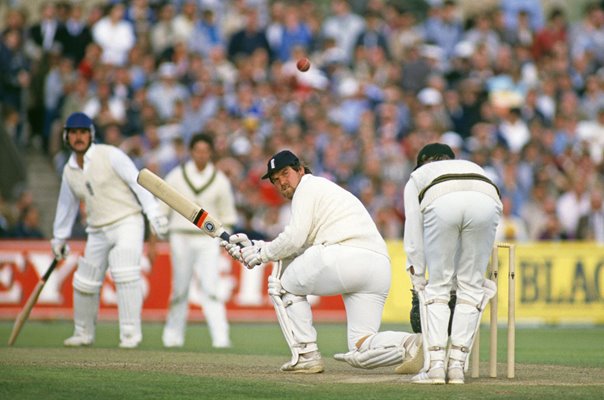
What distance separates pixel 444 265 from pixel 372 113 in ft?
48.1

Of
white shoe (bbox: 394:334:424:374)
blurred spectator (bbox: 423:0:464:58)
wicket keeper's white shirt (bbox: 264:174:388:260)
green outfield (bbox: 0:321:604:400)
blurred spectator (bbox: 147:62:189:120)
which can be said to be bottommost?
green outfield (bbox: 0:321:604:400)

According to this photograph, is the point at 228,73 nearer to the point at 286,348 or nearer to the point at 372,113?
the point at 372,113

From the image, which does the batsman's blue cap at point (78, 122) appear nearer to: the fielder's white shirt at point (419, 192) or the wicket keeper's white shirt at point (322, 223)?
the wicket keeper's white shirt at point (322, 223)

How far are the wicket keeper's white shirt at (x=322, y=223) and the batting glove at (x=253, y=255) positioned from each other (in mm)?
87

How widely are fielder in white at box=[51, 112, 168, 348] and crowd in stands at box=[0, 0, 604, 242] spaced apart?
6.36 metres

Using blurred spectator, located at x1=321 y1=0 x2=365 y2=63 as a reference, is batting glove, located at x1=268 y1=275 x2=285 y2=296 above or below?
below

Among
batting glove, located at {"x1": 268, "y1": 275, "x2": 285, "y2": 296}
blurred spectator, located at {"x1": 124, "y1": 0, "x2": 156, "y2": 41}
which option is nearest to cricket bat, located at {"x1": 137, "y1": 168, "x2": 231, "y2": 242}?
batting glove, located at {"x1": 268, "y1": 275, "x2": 285, "y2": 296}

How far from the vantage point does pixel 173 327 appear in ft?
52.4

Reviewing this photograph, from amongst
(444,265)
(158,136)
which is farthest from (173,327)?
(158,136)

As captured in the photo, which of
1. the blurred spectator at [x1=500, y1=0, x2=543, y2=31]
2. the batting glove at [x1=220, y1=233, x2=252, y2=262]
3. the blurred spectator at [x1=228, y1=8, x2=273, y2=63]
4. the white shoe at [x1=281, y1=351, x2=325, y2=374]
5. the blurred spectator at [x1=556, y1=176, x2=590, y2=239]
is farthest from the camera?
the blurred spectator at [x1=500, y1=0, x2=543, y2=31]

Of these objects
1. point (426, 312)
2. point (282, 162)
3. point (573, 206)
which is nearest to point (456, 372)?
point (426, 312)

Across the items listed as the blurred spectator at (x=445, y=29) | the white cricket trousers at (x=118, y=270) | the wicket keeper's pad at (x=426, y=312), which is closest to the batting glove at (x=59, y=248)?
the white cricket trousers at (x=118, y=270)

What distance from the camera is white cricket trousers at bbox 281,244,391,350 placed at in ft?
36.8

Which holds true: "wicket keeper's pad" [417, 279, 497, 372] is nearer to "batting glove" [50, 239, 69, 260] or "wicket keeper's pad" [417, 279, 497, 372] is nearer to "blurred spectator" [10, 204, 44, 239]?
"batting glove" [50, 239, 69, 260]
